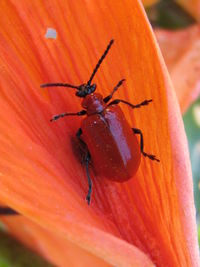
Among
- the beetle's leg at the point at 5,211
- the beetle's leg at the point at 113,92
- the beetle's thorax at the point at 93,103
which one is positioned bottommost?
the beetle's leg at the point at 5,211

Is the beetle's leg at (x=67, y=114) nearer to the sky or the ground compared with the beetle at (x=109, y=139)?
nearer to the sky

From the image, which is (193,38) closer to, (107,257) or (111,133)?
(111,133)

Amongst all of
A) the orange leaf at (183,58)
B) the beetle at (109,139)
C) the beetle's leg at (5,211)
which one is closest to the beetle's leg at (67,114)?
the beetle at (109,139)

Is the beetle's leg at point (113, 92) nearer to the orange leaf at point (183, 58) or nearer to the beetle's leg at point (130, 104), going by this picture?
the beetle's leg at point (130, 104)

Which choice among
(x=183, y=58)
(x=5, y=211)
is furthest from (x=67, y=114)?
(x=183, y=58)

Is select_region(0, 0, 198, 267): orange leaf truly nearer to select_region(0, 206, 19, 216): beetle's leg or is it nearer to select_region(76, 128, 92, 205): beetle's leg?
select_region(76, 128, 92, 205): beetle's leg

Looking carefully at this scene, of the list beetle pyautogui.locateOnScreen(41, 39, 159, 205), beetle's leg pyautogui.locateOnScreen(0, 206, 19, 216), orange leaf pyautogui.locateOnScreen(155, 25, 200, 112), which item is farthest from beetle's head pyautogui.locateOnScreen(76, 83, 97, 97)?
orange leaf pyautogui.locateOnScreen(155, 25, 200, 112)

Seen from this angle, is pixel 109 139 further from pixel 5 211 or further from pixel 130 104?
pixel 5 211

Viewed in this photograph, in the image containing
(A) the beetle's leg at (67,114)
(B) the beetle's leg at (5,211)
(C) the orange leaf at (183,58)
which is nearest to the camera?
(A) the beetle's leg at (67,114)
